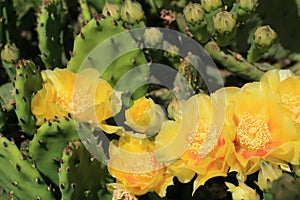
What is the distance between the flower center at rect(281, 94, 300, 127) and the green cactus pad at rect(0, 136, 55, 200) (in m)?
0.68

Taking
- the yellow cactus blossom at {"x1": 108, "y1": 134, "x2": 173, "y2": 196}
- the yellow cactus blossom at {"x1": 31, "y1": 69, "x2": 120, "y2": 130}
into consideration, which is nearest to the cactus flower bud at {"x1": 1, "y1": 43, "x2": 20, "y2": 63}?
the yellow cactus blossom at {"x1": 31, "y1": 69, "x2": 120, "y2": 130}

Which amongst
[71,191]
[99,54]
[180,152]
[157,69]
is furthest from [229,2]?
[71,191]

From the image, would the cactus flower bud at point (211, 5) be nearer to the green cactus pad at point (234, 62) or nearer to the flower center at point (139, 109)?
the green cactus pad at point (234, 62)

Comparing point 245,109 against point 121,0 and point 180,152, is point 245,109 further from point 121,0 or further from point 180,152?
point 121,0

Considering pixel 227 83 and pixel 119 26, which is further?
pixel 227 83

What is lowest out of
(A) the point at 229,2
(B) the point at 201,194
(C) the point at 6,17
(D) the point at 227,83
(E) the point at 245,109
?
(B) the point at 201,194

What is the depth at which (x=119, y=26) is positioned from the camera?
5.99 feet

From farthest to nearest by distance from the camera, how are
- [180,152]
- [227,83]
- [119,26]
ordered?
[227,83], [119,26], [180,152]

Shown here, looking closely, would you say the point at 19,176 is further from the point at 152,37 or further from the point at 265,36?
the point at 265,36

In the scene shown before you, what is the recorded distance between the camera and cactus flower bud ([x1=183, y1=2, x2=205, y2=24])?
1835mm

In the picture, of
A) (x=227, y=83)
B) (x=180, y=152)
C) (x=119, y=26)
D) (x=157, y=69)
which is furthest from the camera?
(x=227, y=83)

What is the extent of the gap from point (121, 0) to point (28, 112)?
477 millimetres

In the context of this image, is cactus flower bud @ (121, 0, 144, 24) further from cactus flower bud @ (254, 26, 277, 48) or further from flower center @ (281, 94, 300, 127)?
flower center @ (281, 94, 300, 127)

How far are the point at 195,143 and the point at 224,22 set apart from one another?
1.32 ft
